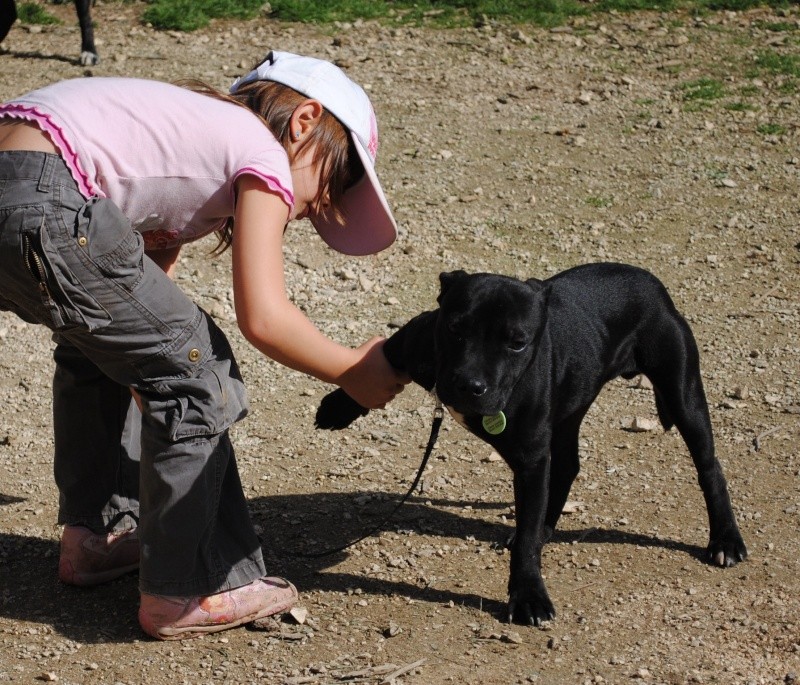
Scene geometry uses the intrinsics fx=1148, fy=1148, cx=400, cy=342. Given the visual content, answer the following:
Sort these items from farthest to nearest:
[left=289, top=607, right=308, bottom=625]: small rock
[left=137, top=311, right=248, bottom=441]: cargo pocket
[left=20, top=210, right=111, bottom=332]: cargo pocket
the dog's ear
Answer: the dog's ear → [left=289, top=607, right=308, bottom=625]: small rock → [left=137, top=311, right=248, bottom=441]: cargo pocket → [left=20, top=210, right=111, bottom=332]: cargo pocket

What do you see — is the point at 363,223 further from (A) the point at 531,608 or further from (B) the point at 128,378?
(A) the point at 531,608

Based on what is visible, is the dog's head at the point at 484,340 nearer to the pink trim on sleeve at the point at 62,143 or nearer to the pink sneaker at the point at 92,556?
the pink trim on sleeve at the point at 62,143

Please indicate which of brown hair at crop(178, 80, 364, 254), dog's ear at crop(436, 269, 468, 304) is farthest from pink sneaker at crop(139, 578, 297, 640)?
brown hair at crop(178, 80, 364, 254)

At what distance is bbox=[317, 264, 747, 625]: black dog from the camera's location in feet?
12.0

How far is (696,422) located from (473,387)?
45.3 inches

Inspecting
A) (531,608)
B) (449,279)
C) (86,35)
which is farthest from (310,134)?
(86,35)

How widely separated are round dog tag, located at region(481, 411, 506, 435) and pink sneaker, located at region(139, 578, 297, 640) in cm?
87

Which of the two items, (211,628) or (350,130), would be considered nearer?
(350,130)

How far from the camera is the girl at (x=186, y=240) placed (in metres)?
3.11

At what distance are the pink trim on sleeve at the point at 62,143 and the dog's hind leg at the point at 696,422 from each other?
2.14m

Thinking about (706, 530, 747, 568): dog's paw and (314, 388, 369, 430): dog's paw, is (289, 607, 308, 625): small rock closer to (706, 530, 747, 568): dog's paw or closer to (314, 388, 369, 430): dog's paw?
(314, 388, 369, 430): dog's paw

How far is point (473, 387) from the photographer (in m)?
3.51

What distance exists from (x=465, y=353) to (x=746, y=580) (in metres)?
1.36

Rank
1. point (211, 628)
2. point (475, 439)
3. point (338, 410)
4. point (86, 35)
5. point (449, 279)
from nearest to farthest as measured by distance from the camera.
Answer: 1. point (211, 628)
2. point (449, 279)
3. point (338, 410)
4. point (475, 439)
5. point (86, 35)
